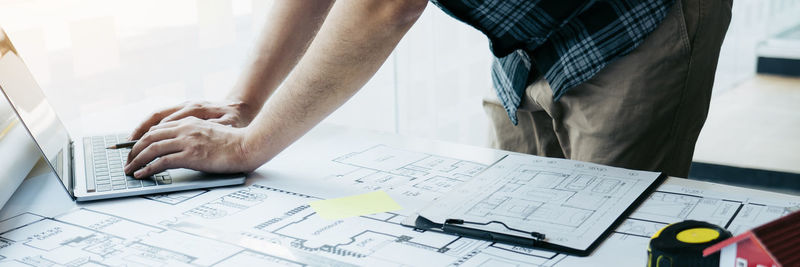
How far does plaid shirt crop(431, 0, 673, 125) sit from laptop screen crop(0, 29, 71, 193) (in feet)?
1.98

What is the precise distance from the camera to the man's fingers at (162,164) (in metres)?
1.13

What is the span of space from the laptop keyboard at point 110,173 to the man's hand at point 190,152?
0.02 metres

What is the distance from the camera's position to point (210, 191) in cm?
111

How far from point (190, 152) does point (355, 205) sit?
28 centimetres

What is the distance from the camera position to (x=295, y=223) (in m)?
0.97

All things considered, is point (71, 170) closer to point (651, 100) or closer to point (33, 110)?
point (33, 110)

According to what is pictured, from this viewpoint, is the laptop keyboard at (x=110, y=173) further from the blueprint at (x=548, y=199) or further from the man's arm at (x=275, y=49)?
the blueprint at (x=548, y=199)

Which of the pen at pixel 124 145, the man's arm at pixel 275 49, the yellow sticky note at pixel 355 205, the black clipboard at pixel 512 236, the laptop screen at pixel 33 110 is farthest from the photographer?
the man's arm at pixel 275 49

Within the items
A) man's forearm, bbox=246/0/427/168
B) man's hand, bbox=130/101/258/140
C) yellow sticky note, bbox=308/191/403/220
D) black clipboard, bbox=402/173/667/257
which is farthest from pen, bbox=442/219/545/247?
man's hand, bbox=130/101/258/140

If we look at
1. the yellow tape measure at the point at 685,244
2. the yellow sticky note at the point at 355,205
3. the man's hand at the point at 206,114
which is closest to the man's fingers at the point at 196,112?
the man's hand at the point at 206,114

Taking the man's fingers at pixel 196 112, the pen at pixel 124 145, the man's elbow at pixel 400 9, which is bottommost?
the pen at pixel 124 145

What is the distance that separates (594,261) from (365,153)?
533 millimetres

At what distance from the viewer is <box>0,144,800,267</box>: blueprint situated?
0.86 m

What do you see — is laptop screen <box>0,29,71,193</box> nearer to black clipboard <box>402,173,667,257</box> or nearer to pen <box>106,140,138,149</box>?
pen <box>106,140,138,149</box>
